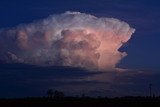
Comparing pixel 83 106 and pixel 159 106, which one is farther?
pixel 83 106

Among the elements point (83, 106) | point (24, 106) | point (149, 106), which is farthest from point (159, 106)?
point (24, 106)

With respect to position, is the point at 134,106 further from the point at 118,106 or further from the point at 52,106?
the point at 52,106

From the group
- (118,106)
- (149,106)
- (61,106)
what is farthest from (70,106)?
(149,106)

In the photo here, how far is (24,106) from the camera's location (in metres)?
141

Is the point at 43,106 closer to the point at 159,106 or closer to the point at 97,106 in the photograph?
the point at 97,106

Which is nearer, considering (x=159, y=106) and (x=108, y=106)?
(x=159, y=106)

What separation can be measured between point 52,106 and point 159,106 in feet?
104

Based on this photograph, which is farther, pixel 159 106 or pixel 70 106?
pixel 70 106

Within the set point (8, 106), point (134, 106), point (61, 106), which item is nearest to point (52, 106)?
point (61, 106)

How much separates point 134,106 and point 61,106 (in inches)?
861

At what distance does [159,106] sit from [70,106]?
27628mm

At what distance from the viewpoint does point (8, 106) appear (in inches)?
5389

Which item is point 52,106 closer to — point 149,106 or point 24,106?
point 24,106

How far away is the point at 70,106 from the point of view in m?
138
